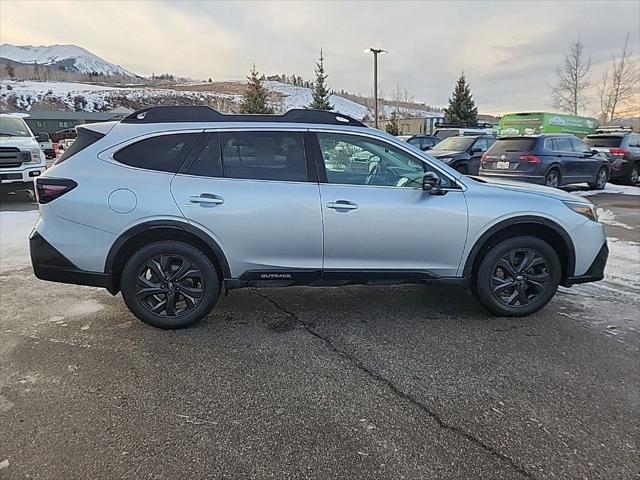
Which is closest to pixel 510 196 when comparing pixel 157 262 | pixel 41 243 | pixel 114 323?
pixel 157 262

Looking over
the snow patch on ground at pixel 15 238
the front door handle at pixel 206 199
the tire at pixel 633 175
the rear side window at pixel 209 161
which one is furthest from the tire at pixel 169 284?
the tire at pixel 633 175

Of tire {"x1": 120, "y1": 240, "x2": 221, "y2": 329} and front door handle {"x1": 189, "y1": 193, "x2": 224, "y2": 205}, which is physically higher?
front door handle {"x1": 189, "y1": 193, "x2": 224, "y2": 205}

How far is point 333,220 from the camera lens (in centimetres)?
379

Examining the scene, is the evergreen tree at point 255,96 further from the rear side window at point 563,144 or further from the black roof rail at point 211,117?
the black roof rail at point 211,117

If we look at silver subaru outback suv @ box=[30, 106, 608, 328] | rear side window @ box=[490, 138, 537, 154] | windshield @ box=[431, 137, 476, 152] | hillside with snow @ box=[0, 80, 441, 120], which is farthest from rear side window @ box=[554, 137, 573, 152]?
hillside with snow @ box=[0, 80, 441, 120]

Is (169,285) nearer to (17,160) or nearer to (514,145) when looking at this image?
(17,160)

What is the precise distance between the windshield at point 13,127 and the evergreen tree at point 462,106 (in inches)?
1296

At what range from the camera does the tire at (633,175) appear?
614 inches

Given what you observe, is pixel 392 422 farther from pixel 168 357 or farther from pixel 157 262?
pixel 157 262

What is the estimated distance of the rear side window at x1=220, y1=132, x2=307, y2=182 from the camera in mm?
3814

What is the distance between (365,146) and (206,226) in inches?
58.3

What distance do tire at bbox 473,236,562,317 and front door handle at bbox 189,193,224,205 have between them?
228 cm

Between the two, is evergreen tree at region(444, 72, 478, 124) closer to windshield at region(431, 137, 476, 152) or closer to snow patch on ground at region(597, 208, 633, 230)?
windshield at region(431, 137, 476, 152)

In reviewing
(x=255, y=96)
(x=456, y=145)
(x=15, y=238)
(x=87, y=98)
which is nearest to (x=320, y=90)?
(x=255, y=96)
